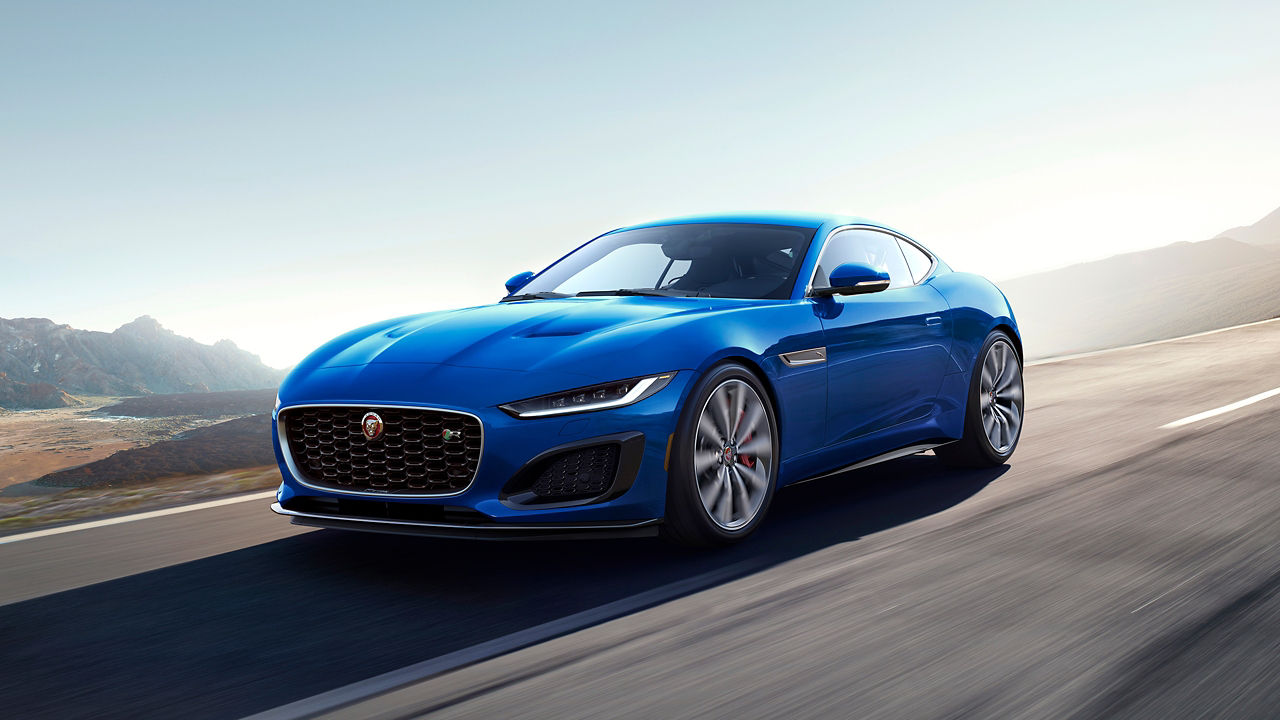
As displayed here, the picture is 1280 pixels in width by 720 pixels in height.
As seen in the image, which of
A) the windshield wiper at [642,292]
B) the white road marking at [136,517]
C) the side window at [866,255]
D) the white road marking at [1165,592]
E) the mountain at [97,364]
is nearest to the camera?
the white road marking at [1165,592]

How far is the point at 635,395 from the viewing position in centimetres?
395

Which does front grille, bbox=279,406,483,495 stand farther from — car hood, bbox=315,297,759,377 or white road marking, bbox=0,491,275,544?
white road marking, bbox=0,491,275,544

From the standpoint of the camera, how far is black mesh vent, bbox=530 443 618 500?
3.83 meters

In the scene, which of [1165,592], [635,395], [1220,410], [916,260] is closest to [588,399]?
[635,395]

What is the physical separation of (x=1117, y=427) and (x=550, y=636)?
5.30 m

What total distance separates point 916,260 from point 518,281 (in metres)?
2.16

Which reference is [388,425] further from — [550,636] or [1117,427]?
[1117,427]

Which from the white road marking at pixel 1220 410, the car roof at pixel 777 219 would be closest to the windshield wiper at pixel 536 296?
the car roof at pixel 777 219

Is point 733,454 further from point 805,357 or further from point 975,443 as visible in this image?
point 975,443

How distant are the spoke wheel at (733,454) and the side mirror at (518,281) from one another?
1811mm

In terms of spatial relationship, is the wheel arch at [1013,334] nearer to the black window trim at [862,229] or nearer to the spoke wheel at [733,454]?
the black window trim at [862,229]

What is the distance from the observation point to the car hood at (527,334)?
4.00 metres

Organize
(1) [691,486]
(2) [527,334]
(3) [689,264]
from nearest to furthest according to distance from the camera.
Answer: (1) [691,486]
(2) [527,334]
(3) [689,264]

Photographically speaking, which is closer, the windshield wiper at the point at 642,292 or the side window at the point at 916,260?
the windshield wiper at the point at 642,292
